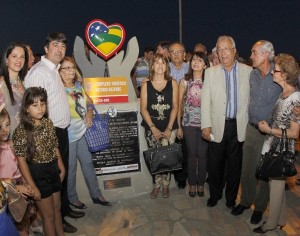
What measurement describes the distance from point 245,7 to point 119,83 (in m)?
14.7

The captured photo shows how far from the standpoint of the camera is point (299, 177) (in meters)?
4.90

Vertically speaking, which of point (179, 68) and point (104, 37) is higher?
point (104, 37)

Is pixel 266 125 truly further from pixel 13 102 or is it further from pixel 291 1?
pixel 291 1

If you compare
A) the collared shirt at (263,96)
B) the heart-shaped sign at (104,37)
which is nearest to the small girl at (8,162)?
the heart-shaped sign at (104,37)

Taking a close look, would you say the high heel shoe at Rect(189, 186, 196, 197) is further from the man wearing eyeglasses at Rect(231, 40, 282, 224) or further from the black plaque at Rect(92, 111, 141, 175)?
the black plaque at Rect(92, 111, 141, 175)

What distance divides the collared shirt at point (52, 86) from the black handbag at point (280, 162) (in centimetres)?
227

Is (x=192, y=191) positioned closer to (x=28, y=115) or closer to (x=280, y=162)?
(x=280, y=162)

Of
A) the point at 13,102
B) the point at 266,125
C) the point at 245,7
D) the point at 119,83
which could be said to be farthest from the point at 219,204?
the point at 245,7

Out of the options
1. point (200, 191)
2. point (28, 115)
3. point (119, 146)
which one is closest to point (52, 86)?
point (28, 115)

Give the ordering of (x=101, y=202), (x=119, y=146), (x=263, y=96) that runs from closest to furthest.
Answer: (x=263, y=96) → (x=101, y=202) → (x=119, y=146)

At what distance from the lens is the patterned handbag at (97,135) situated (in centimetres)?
397

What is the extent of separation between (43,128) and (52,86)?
57 centimetres

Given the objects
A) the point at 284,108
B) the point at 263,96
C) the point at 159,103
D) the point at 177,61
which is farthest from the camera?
the point at 177,61

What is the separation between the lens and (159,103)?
13.3 feet
